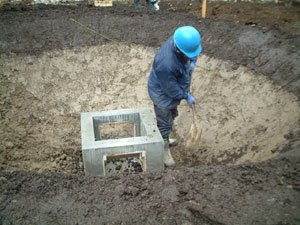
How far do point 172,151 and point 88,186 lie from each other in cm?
266

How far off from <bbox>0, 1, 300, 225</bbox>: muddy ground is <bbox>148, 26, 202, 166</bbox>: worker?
3.49ft

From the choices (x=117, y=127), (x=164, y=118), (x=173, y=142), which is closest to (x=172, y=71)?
(x=164, y=118)

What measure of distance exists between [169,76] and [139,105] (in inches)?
97.2

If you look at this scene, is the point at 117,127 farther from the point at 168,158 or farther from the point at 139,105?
the point at 168,158

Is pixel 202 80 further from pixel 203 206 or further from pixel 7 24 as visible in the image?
pixel 7 24

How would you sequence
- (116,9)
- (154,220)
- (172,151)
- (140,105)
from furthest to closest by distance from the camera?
1. (116,9)
2. (140,105)
3. (172,151)
4. (154,220)

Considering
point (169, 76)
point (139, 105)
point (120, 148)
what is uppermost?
point (169, 76)

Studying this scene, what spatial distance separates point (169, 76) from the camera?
436 cm

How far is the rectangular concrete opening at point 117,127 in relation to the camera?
5.06 m

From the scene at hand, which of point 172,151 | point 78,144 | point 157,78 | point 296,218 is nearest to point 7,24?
point 78,144

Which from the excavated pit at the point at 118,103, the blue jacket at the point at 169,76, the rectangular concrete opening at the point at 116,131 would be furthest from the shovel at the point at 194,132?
the rectangular concrete opening at the point at 116,131

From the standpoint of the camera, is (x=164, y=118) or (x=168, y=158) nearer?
(x=164, y=118)

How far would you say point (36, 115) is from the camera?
20.9 feet

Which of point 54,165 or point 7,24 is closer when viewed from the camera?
point 54,165
